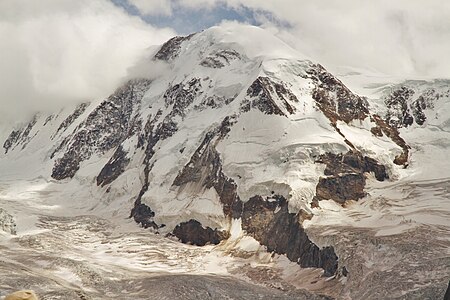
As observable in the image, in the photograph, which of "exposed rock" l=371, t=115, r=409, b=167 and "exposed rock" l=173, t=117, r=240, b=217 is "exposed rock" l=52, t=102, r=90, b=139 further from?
"exposed rock" l=371, t=115, r=409, b=167

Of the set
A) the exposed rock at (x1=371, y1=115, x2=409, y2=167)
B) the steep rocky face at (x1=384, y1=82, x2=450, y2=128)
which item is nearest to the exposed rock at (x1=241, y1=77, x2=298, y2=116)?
the exposed rock at (x1=371, y1=115, x2=409, y2=167)

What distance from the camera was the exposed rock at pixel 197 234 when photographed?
212 feet

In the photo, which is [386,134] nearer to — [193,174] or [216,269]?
[193,174]

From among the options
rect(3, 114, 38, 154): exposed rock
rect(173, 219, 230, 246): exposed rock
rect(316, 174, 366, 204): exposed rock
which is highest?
rect(3, 114, 38, 154): exposed rock

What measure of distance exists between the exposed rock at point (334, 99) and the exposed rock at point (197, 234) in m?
26.1

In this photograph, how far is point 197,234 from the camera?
67.4 m

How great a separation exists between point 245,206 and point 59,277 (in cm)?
2800

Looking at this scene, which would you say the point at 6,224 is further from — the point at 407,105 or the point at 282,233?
the point at 407,105

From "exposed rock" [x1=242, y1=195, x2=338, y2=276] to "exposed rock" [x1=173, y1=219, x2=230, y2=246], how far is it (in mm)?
3291

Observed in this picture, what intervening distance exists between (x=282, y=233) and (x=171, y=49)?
263ft

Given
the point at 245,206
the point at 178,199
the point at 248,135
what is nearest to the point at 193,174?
the point at 178,199

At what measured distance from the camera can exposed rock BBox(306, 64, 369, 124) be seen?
275 ft

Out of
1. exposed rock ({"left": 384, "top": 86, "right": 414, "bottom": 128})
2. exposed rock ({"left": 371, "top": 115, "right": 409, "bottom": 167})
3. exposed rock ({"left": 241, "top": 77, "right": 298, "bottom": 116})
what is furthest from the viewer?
exposed rock ({"left": 384, "top": 86, "right": 414, "bottom": 128})

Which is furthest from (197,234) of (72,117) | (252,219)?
(72,117)
